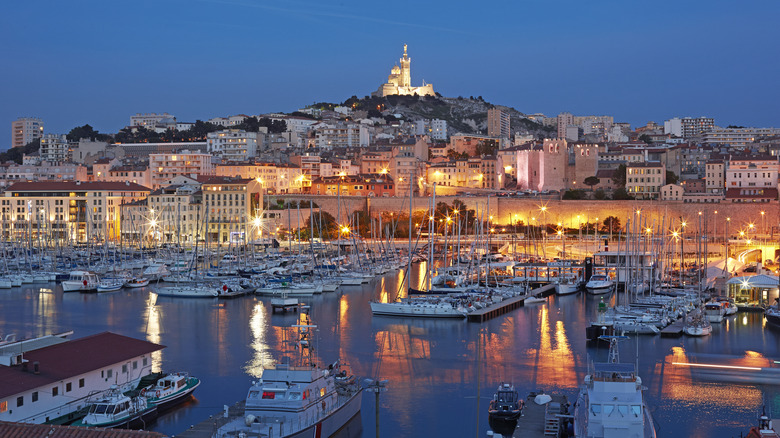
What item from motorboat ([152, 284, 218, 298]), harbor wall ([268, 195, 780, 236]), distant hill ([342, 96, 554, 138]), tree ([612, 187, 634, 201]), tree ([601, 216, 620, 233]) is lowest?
motorboat ([152, 284, 218, 298])

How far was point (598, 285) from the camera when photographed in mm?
30203

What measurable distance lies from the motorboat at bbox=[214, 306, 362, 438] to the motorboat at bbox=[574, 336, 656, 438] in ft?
11.4

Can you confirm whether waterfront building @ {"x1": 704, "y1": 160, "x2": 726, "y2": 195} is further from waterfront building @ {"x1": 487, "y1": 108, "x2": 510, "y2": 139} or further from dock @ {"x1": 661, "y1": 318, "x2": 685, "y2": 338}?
waterfront building @ {"x1": 487, "y1": 108, "x2": 510, "y2": 139}

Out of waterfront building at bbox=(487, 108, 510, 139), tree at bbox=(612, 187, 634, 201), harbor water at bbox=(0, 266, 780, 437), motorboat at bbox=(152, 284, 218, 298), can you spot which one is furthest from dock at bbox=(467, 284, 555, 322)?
waterfront building at bbox=(487, 108, 510, 139)

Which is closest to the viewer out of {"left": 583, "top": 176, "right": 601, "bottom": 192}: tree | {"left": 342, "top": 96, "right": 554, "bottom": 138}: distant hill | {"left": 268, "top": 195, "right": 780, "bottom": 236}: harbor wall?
{"left": 268, "top": 195, "right": 780, "bottom": 236}: harbor wall

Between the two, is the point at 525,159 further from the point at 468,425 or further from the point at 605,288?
the point at 468,425

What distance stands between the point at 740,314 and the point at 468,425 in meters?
14.3

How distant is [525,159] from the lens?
2200 inches

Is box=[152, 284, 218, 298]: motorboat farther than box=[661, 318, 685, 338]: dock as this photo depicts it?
Yes

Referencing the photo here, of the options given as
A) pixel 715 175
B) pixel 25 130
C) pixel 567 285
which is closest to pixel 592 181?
pixel 715 175

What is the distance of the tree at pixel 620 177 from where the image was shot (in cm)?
5287

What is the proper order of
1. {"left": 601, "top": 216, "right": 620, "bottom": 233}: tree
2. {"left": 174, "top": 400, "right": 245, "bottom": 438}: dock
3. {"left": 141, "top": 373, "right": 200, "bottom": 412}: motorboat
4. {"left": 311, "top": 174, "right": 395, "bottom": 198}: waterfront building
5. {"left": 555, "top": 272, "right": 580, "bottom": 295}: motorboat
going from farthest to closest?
{"left": 311, "top": 174, "right": 395, "bottom": 198}: waterfront building, {"left": 601, "top": 216, "right": 620, "bottom": 233}: tree, {"left": 555, "top": 272, "right": 580, "bottom": 295}: motorboat, {"left": 141, "top": 373, "right": 200, "bottom": 412}: motorboat, {"left": 174, "top": 400, "right": 245, "bottom": 438}: dock

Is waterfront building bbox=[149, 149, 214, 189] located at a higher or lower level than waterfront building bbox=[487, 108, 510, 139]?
lower

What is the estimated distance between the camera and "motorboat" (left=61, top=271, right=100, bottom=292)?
101ft
